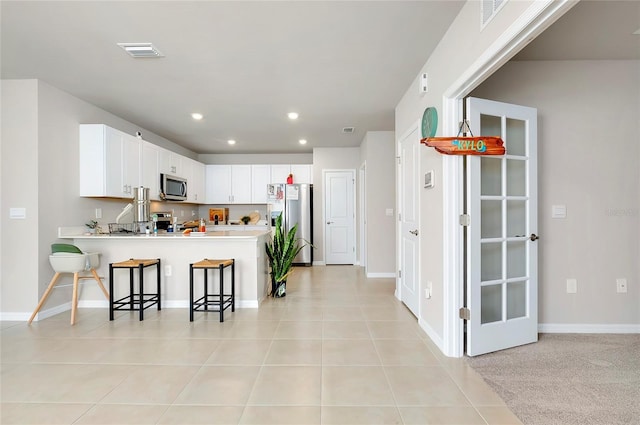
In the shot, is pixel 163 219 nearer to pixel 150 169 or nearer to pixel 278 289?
pixel 150 169

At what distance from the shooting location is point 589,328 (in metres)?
2.89

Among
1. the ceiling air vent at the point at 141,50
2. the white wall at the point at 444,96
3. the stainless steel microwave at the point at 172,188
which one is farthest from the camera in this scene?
the stainless steel microwave at the point at 172,188

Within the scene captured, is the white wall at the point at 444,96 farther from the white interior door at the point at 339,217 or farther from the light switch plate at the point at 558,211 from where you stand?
the white interior door at the point at 339,217

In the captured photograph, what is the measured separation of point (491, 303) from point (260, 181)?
210 inches

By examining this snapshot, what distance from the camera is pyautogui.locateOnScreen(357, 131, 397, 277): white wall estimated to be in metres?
5.38

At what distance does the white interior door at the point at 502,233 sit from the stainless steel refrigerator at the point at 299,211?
4319mm

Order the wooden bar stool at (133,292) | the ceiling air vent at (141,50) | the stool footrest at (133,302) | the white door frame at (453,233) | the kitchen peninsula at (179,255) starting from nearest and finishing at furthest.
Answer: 1. the white door frame at (453,233)
2. the ceiling air vent at (141,50)
3. the wooden bar stool at (133,292)
4. the stool footrest at (133,302)
5. the kitchen peninsula at (179,255)

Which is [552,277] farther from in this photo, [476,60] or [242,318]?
[242,318]

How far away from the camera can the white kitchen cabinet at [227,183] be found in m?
6.93

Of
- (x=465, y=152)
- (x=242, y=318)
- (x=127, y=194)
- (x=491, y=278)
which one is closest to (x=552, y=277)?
(x=491, y=278)

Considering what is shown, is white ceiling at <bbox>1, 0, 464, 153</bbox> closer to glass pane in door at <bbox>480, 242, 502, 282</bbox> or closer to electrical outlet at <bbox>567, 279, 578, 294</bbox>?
glass pane in door at <bbox>480, 242, 502, 282</bbox>

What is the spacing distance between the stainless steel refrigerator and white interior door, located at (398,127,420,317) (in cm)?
282

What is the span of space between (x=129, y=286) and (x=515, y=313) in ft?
13.1

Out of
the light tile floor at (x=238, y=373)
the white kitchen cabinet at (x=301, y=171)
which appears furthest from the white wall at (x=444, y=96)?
the white kitchen cabinet at (x=301, y=171)
